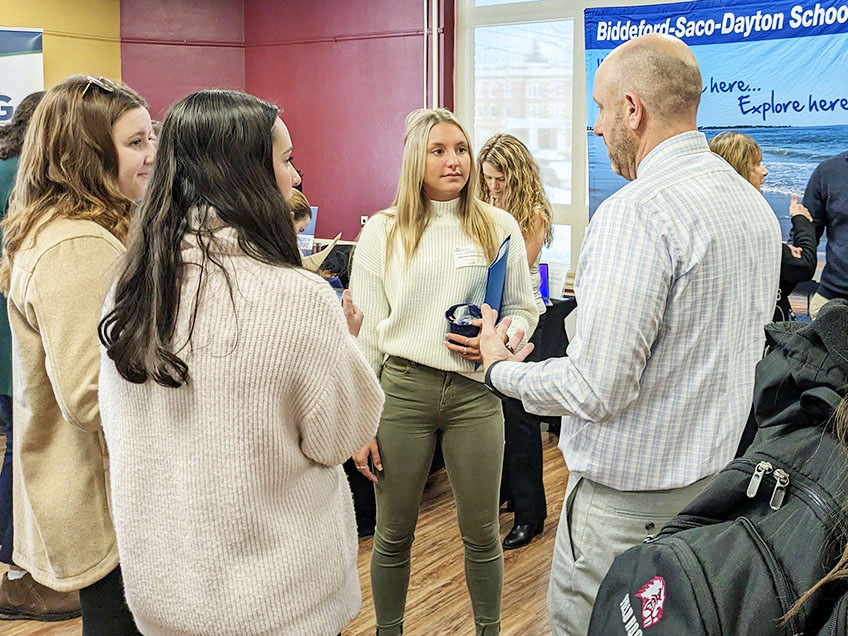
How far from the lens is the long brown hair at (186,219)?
1266 millimetres

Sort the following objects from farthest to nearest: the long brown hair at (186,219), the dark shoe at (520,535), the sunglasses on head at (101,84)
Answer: the dark shoe at (520,535), the sunglasses on head at (101,84), the long brown hair at (186,219)

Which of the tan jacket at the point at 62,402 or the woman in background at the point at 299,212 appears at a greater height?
the woman in background at the point at 299,212

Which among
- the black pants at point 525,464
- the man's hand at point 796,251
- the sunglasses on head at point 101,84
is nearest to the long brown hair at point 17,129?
the sunglasses on head at point 101,84

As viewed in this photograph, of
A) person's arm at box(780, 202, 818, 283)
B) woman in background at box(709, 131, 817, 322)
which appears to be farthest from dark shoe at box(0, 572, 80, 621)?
person's arm at box(780, 202, 818, 283)

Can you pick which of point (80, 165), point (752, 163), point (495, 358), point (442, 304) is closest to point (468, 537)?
point (442, 304)

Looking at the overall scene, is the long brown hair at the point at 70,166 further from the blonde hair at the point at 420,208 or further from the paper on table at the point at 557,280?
the paper on table at the point at 557,280

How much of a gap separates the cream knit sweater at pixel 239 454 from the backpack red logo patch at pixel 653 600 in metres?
0.68

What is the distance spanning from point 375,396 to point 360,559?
2.21 metres

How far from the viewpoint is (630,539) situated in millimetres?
1622

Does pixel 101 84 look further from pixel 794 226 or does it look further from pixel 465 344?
pixel 794 226

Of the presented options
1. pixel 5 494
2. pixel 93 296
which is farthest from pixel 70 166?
pixel 5 494

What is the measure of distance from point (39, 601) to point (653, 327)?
1644 mm

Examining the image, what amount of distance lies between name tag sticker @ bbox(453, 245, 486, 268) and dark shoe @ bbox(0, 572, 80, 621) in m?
1.31

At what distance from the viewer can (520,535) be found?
3.67 meters
